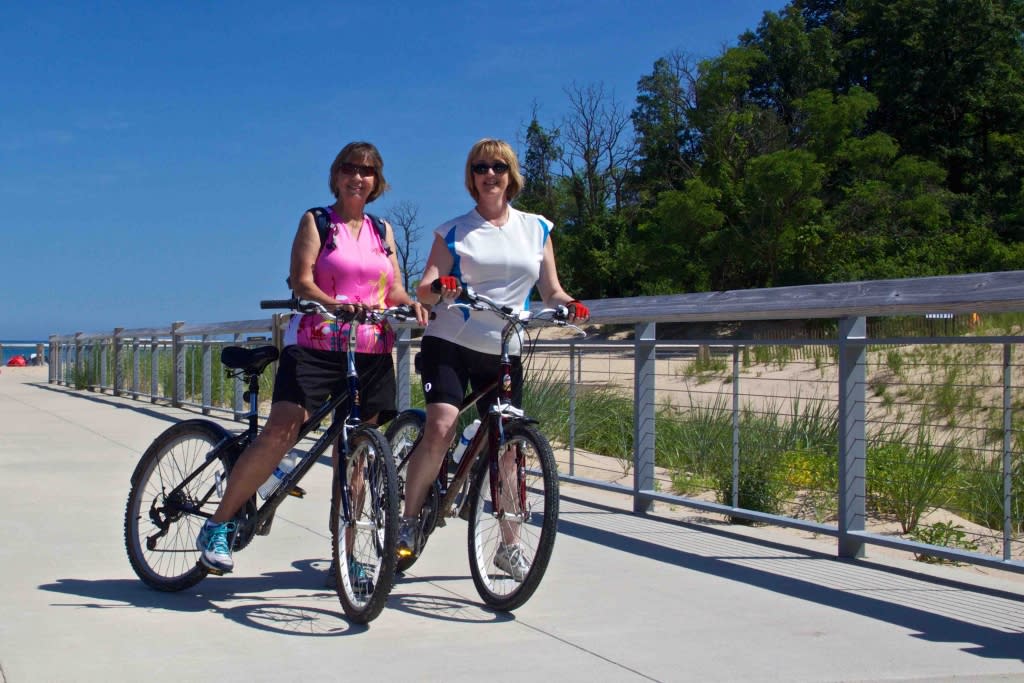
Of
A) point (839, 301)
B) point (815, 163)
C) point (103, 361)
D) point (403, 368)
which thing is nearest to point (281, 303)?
point (839, 301)

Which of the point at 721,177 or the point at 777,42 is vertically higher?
the point at 777,42

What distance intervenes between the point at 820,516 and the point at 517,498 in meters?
3.85

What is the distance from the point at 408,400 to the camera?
386 inches

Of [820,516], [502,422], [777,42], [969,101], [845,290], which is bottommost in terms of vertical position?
[820,516]

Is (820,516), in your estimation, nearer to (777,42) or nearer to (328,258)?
(328,258)

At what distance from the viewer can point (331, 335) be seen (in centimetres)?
480

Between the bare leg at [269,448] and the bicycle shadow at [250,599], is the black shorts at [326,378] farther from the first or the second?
the bicycle shadow at [250,599]

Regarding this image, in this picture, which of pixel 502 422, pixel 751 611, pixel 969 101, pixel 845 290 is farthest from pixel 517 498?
pixel 969 101

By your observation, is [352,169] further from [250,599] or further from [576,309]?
[250,599]

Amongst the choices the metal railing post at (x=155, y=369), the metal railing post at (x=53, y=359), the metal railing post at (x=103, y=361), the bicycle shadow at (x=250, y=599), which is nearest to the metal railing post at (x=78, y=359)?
the metal railing post at (x=103, y=361)

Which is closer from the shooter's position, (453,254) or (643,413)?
(453,254)

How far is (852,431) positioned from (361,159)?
2.64 m

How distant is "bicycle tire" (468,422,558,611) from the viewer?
4426 mm

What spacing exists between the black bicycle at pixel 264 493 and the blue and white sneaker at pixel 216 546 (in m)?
0.04
